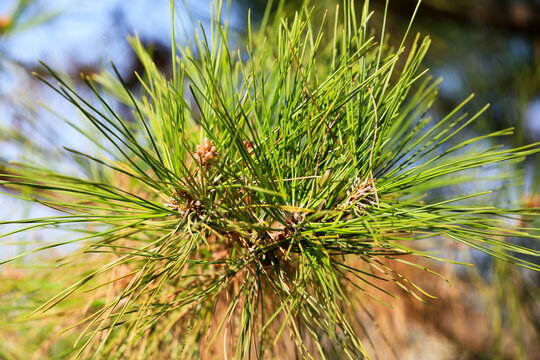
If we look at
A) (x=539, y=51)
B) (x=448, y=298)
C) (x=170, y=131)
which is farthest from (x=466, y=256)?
(x=539, y=51)

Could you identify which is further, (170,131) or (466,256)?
(466,256)

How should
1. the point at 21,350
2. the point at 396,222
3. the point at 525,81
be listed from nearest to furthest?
the point at 396,222
the point at 21,350
the point at 525,81

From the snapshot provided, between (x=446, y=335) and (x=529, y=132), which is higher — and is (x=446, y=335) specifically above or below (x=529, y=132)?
below

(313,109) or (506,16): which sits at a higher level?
(506,16)

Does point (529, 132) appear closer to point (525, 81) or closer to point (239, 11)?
point (525, 81)

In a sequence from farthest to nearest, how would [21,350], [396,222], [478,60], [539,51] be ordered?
[539,51]
[478,60]
[21,350]
[396,222]

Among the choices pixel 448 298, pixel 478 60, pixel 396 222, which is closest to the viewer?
pixel 396 222

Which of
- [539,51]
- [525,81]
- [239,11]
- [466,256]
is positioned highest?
[239,11]

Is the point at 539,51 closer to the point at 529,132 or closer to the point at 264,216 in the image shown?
the point at 529,132

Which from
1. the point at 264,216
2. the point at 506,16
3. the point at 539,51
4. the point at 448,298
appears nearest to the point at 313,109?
the point at 264,216
